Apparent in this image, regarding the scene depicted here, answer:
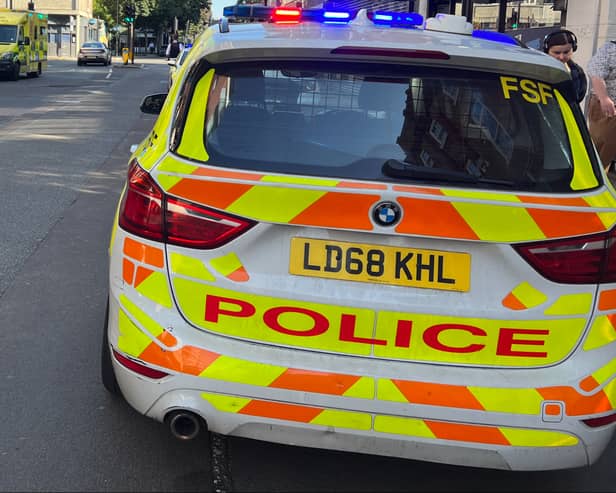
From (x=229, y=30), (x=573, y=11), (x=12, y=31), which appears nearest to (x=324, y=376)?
(x=229, y=30)

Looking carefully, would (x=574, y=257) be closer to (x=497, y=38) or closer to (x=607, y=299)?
(x=607, y=299)

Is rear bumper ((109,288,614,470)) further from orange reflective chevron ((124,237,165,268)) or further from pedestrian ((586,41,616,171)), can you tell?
pedestrian ((586,41,616,171))

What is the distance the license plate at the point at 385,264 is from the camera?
276 centimetres

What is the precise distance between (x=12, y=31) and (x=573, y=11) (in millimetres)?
25456

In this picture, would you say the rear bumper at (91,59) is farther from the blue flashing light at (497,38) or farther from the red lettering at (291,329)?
the red lettering at (291,329)

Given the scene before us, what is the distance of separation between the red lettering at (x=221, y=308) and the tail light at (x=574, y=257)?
881 mm

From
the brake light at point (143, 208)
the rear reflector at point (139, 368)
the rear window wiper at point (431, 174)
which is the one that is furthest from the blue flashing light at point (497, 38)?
the rear reflector at point (139, 368)

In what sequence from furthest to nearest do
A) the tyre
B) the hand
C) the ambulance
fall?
the ambulance
the hand
the tyre

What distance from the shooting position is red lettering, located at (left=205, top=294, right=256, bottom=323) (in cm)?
280

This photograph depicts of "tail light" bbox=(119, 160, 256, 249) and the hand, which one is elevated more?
the hand

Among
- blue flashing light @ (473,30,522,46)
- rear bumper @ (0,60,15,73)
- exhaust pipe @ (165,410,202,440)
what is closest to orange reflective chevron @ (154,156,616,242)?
exhaust pipe @ (165,410,202,440)

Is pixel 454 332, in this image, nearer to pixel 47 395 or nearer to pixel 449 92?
pixel 449 92

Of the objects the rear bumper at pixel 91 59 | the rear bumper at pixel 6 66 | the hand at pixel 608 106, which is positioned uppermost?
the hand at pixel 608 106

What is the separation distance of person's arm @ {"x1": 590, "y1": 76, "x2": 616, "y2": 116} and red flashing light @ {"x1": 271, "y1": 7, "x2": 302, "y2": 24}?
4571 mm
